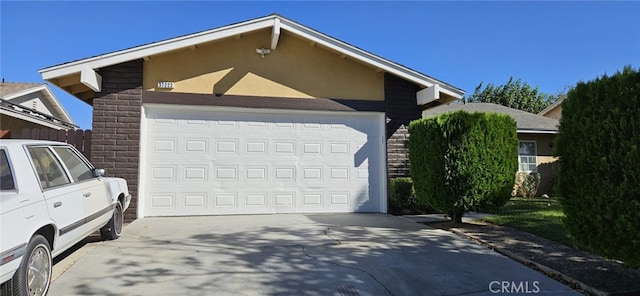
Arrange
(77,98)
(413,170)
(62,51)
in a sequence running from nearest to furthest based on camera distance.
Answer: (413,170) < (77,98) < (62,51)

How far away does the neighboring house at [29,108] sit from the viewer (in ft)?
34.5

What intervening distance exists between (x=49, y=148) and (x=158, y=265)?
1.79 meters

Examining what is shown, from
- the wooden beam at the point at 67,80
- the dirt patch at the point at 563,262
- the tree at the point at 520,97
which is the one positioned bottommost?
the dirt patch at the point at 563,262

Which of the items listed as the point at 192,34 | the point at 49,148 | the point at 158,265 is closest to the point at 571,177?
the point at 158,265

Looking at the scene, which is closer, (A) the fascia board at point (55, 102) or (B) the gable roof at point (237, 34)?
(B) the gable roof at point (237, 34)

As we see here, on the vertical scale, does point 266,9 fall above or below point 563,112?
above

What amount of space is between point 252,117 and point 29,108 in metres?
7.42

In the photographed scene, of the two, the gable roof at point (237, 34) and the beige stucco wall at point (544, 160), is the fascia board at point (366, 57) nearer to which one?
the gable roof at point (237, 34)

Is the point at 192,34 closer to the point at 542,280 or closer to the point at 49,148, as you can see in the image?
the point at 49,148

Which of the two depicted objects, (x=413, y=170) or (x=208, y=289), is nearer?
(x=208, y=289)

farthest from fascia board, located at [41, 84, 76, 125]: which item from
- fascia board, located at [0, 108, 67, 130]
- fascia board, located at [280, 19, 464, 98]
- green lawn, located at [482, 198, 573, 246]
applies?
green lawn, located at [482, 198, 573, 246]

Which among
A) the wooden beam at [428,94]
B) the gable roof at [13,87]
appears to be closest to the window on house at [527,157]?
the wooden beam at [428,94]

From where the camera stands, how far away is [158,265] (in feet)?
14.6

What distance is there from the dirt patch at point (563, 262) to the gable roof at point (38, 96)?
11.8 meters
